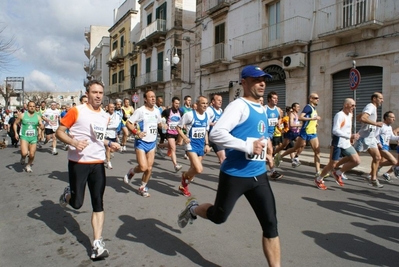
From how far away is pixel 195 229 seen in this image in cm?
449

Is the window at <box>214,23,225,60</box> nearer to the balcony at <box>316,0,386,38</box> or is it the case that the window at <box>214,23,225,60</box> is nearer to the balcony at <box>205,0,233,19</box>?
the balcony at <box>205,0,233,19</box>

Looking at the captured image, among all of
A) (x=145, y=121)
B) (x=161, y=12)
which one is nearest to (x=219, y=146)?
(x=145, y=121)

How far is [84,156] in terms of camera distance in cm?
400

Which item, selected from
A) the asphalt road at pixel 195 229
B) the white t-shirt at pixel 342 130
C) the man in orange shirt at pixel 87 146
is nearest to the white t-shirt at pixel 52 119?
the asphalt road at pixel 195 229

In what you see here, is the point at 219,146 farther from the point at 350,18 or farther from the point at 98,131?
the point at 350,18

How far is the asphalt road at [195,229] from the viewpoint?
3648 millimetres

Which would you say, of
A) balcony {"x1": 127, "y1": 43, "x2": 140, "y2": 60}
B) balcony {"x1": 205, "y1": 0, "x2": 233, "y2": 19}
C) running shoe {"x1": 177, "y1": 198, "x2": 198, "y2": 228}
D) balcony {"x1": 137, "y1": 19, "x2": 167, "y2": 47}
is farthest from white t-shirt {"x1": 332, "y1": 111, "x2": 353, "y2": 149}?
balcony {"x1": 127, "y1": 43, "x2": 140, "y2": 60}

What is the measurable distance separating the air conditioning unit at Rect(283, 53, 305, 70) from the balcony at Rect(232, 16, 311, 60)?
0.50 meters

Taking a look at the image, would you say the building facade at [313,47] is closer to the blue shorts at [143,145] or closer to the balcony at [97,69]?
the blue shorts at [143,145]

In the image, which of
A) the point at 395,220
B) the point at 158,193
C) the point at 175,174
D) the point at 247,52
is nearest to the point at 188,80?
the point at 247,52

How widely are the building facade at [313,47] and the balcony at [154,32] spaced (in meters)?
8.36

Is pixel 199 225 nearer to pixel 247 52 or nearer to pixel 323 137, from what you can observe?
pixel 323 137

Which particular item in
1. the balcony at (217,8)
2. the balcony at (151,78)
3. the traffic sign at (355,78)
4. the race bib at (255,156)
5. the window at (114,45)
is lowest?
the race bib at (255,156)

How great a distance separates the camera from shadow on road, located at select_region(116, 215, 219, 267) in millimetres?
3731
